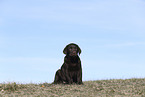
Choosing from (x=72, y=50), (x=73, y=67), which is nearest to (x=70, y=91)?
(x=73, y=67)

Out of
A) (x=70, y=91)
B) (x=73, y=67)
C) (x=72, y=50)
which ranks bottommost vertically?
(x=70, y=91)

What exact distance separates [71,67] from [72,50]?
85 centimetres

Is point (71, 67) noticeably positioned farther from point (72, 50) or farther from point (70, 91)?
point (70, 91)

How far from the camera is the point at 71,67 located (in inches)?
449

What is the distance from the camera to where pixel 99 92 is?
10.1m

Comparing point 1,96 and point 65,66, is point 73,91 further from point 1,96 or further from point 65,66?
point 1,96

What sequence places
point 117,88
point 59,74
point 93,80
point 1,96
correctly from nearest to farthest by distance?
point 1,96, point 117,88, point 59,74, point 93,80

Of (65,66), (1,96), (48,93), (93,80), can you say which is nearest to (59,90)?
(48,93)

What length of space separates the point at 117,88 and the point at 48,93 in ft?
9.59

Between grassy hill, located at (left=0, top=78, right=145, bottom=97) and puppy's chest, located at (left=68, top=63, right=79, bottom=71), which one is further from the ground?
puppy's chest, located at (left=68, top=63, right=79, bottom=71)

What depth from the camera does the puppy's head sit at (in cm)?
1100

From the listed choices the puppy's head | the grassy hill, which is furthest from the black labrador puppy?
the grassy hill

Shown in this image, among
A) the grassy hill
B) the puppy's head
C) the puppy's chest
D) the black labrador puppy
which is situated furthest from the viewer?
the puppy's chest

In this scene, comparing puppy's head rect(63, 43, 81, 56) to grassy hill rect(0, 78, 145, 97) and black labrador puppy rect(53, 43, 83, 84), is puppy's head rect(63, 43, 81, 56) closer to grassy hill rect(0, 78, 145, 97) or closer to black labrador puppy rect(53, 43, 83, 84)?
black labrador puppy rect(53, 43, 83, 84)
